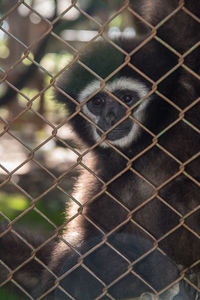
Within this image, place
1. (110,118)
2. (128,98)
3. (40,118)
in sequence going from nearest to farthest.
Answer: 1. (110,118)
2. (128,98)
3. (40,118)

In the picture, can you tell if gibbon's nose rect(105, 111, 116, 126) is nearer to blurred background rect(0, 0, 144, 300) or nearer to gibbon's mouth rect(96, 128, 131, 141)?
gibbon's mouth rect(96, 128, 131, 141)

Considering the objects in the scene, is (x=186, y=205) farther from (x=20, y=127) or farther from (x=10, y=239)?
(x=20, y=127)

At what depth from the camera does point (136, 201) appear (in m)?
3.86

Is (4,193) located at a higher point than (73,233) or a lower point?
lower

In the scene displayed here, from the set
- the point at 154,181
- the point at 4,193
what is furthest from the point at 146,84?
the point at 4,193

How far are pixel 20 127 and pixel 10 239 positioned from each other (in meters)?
7.40

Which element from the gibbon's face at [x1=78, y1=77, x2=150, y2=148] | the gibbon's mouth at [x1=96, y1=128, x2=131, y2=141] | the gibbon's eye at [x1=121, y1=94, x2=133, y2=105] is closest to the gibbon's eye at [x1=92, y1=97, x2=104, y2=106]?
the gibbon's face at [x1=78, y1=77, x2=150, y2=148]

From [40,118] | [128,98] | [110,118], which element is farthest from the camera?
[40,118]

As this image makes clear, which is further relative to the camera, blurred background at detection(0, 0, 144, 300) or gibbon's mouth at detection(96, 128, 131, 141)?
blurred background at detection(0, 0, 144, 300)

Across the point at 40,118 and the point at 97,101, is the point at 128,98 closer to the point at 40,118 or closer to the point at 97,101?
the point at 97,101

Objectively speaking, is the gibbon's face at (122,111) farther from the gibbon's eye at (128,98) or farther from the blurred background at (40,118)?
the blurred background at (40,118)

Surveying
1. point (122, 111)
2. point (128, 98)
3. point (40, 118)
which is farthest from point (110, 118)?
point (40, 118)

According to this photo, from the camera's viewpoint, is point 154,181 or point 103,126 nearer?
point 154,181

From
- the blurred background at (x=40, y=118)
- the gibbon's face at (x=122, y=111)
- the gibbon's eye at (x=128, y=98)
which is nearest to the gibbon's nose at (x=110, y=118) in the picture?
the gibbon's face at (x=122, y=111)
